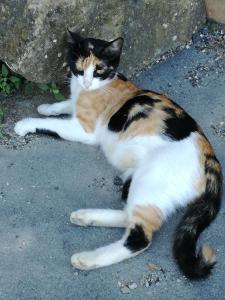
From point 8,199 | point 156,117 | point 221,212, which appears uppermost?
point 156,117

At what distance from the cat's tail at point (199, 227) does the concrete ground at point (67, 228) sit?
0.39 feet

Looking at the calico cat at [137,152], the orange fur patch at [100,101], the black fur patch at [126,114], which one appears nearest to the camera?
the calico cat at [137,152]

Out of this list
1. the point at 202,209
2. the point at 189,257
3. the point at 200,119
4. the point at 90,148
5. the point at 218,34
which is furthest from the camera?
the point at 218,34

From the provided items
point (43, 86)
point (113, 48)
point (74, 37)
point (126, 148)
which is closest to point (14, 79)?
point (43, 86)

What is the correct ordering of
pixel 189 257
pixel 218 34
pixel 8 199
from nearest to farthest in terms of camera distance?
pixel 189 257 < pixel 8 199 < pixel 218 34

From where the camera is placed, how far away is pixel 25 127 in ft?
11.2

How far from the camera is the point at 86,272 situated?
8.83 ft

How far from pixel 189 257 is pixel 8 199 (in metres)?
1.12

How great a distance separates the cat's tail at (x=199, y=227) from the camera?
2.61 meters

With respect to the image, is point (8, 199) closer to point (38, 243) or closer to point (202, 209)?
point (38, 243)

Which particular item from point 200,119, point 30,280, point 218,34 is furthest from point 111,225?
point 218,34

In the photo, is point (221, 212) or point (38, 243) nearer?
point (38, 243)

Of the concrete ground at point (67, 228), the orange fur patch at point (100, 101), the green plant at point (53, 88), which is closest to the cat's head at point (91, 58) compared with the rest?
the orange fur patch at point (100, 101)

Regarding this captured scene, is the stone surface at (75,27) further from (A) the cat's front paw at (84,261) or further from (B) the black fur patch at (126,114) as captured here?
(A) the cat's front paw at (84,261)
